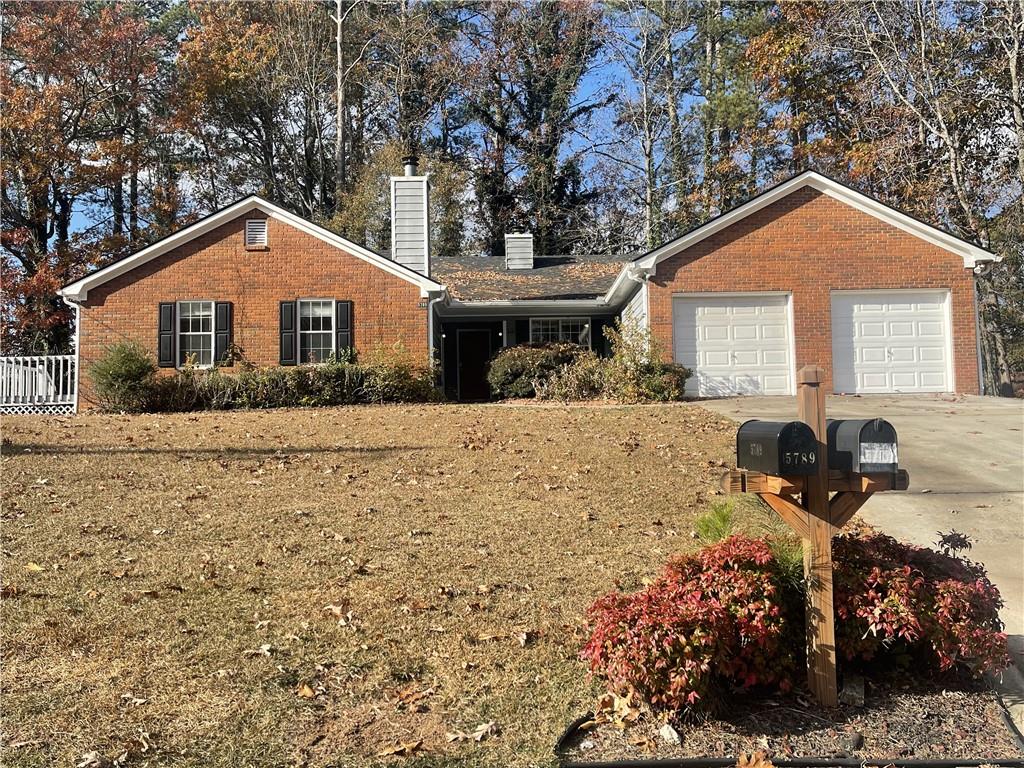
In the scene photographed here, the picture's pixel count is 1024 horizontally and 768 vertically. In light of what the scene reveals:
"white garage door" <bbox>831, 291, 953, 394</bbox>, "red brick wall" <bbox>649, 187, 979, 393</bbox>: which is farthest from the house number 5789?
"white garage door" <bbox>831, 291, 953, 394</bbox>

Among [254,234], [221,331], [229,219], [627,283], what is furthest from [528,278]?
[221,331]

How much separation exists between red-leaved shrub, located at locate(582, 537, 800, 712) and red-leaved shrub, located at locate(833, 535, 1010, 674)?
0.33m

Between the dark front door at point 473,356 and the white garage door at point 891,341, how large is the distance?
30.7ft

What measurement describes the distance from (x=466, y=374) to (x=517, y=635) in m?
18.1

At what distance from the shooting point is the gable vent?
1806 centimetres

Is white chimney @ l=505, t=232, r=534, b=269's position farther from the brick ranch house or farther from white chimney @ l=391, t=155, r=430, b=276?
the brick ranch house

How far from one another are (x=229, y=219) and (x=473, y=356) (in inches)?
298

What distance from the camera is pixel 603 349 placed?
22.1 meters

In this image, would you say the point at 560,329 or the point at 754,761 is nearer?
the point at 754,761

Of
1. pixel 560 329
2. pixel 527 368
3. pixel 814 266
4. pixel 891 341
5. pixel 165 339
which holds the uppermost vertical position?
pixel 814 266

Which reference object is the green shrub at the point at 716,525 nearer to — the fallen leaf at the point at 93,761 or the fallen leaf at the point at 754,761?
the fallen leaf at the point at 754,761

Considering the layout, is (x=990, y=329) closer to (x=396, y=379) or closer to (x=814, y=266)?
(x=814, y=266)

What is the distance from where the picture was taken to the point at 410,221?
2027cm

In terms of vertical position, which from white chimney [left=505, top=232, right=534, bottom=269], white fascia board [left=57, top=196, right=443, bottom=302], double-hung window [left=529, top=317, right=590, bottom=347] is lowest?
double-hung window [left=529, top=317, right=590, bottom=347]
